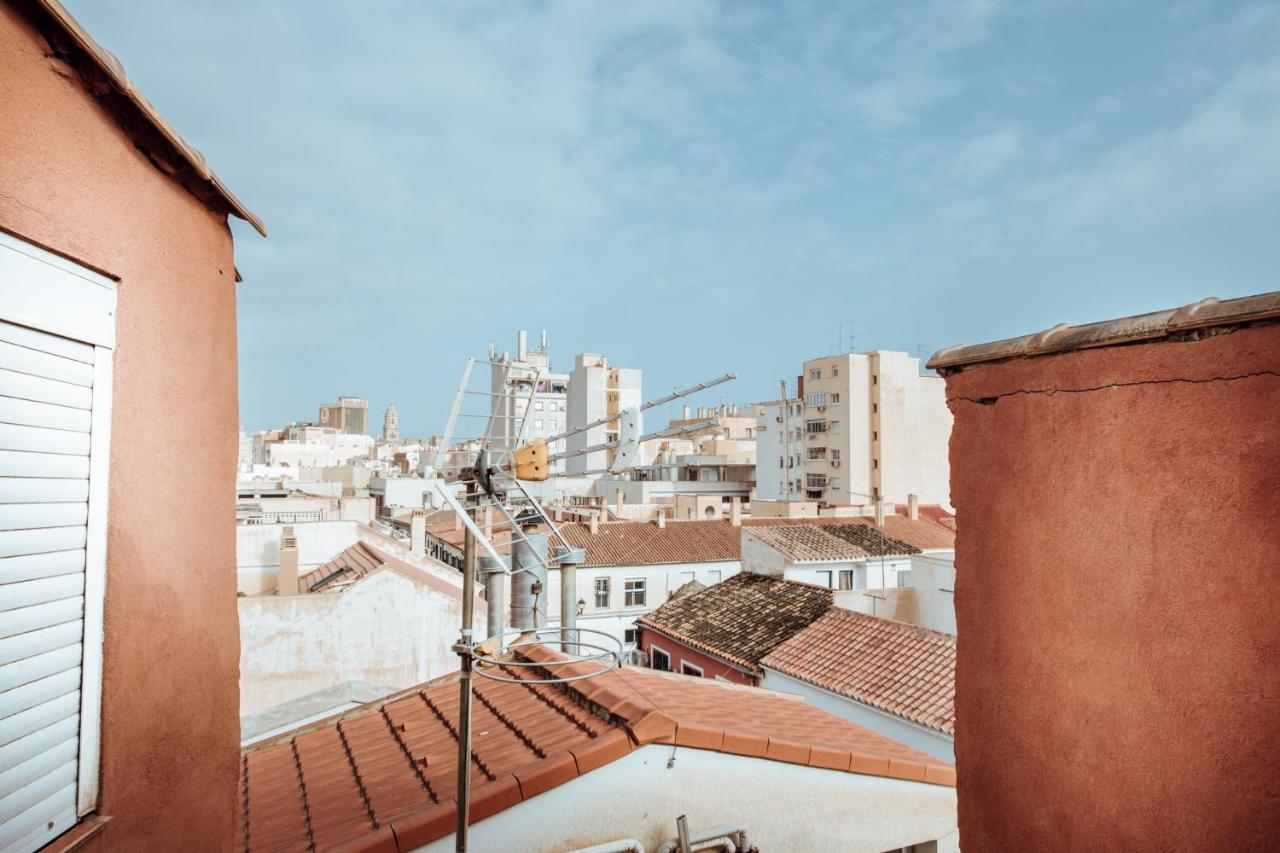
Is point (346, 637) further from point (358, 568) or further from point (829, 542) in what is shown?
point (829, 542)

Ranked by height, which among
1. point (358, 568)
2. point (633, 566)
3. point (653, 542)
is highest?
point (358, 568)

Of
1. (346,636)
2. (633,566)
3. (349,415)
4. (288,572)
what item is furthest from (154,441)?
(349,415)

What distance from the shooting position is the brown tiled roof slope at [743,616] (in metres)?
17.5

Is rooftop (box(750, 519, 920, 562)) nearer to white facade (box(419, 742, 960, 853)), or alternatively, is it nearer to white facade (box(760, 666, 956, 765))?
white facade (box(760, 666, 956, 765))

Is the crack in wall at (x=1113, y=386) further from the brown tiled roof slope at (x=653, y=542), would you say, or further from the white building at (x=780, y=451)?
the white building at (x=780, y=451)

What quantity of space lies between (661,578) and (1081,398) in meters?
27.3

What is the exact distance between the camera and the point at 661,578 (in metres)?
29.3

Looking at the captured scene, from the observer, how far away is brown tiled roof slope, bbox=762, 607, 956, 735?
12.5 m

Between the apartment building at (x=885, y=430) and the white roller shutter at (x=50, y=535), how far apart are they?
53.2 metres

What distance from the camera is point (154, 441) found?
2424 mm

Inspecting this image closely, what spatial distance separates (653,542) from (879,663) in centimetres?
1648

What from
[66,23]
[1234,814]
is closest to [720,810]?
[1234,814]

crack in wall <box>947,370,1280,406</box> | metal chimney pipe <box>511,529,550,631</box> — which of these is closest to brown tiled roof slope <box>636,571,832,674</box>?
metal chimney pipe <box>511,529,550,631</box>

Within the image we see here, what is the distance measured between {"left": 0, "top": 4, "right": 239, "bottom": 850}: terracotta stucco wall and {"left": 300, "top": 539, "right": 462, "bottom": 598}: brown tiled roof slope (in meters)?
13.2
